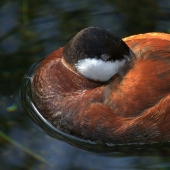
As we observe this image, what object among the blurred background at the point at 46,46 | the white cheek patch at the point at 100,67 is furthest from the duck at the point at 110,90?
the blurred background at the point at 46,46

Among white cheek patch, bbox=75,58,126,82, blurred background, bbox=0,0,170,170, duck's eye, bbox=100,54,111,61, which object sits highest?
duck's eye, bbox=100,54,111,61

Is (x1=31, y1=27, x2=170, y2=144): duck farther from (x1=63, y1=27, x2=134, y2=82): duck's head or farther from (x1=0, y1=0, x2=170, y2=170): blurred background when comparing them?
(x1=0, y1=0, x2=170, y2=170): blurred background

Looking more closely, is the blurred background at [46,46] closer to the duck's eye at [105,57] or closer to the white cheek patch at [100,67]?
the white cheek patch at [100,67]

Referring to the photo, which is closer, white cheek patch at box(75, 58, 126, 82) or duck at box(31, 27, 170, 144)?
duck at box(31, 27, 170, 144)

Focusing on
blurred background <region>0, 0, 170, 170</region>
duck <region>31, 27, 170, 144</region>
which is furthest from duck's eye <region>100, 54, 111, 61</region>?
blurred background <region>0, 0, 170, 170</region>

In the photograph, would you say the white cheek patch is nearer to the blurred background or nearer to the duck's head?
the duck's head

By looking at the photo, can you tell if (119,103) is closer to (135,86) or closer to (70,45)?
(135,86)

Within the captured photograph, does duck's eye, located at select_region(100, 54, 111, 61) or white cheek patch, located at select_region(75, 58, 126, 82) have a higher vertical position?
duck's eye, located at select_region(100, 54, 111, 61)
